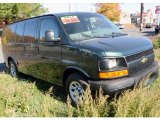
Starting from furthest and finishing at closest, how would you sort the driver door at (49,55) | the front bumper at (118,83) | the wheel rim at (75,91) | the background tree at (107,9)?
the background tree at (107,9) < the driver door at (49,55) < the wheel rim at (75,91) < the front bumper at (118,83)

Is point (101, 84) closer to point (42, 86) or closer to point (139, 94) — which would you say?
point (139, 94)

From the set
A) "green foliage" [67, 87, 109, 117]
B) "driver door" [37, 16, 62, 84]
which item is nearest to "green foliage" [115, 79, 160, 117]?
"green foliage" [67, 87, 109, 117]

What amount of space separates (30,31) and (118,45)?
2.83 m

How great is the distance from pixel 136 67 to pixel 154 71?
2.30 ft

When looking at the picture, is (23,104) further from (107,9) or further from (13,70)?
(107,9)

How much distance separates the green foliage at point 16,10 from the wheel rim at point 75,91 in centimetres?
2621

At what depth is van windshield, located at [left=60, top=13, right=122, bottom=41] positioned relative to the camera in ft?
16.7

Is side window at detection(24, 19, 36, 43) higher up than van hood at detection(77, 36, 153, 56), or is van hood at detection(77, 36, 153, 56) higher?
side window at detection(24, 19, 36, 43)

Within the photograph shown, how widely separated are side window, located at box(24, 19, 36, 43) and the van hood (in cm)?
188

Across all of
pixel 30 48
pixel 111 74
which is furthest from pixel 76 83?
pixel 30 48

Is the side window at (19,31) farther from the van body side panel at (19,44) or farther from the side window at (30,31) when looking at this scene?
the side window at (30,31)

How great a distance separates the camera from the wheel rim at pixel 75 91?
4688mm

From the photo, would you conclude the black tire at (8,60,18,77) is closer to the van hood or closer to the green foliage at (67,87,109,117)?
the van hood

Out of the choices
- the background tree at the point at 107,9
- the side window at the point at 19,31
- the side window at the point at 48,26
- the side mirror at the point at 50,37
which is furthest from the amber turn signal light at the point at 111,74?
the background tree at the point at 107,9
